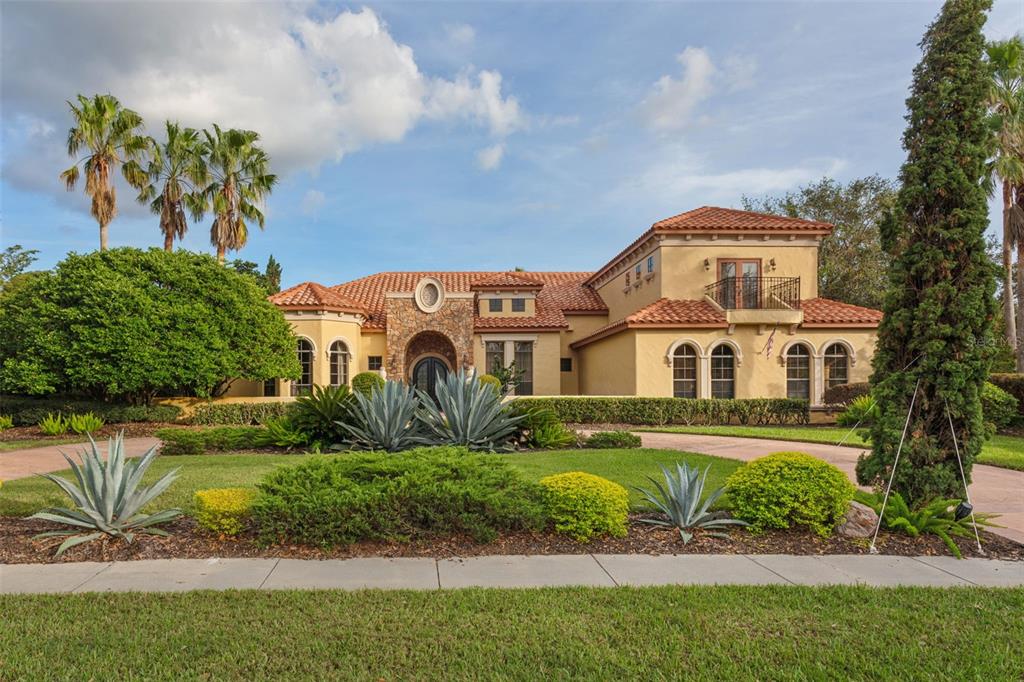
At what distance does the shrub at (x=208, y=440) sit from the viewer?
40.3 ft

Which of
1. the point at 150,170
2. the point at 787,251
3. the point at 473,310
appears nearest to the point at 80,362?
the point at 150,170

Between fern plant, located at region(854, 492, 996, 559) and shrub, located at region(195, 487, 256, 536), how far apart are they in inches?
254

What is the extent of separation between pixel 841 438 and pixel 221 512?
1479 centimetres

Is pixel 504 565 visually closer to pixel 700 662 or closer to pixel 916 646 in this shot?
pixel 700 662

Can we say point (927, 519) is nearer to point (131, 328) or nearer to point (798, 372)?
point (798, 372)

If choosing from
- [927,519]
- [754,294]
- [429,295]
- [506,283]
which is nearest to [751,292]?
[754,294]

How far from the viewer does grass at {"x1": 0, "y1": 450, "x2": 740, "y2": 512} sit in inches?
295

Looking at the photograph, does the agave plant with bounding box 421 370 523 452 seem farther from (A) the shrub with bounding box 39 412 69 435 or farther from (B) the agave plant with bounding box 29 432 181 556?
(A) the shrub with bounding box 39 412 69 435

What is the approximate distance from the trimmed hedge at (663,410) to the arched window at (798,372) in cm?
249

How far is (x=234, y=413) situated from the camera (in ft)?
65.1

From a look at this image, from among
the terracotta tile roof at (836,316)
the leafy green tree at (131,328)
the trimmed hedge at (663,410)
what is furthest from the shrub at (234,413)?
the terracotta tile roof at (836,316)

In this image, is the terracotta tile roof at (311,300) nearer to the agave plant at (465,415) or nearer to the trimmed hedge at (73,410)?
the trimmed hedge at (73,410)

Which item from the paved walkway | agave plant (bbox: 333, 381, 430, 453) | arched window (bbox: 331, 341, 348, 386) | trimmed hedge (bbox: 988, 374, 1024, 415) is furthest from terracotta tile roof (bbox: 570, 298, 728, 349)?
agave plant (bbox: 333, 381, 430, 453)

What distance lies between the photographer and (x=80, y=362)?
17312 millimetres
